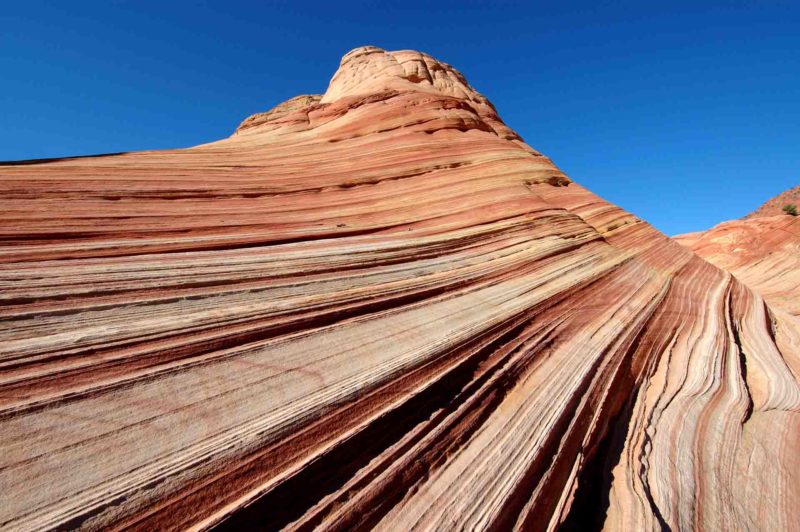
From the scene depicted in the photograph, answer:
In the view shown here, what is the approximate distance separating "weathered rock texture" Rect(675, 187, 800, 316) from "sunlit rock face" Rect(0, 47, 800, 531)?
33.0ft

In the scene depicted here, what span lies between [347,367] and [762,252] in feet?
71.5

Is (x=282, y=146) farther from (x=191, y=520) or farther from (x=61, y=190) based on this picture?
(x=191, y=520)

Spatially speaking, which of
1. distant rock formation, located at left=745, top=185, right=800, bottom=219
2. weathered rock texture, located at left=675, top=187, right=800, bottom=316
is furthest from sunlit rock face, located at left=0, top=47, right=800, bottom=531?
distant rock formation, located at left=745, top=185, right=800, bottom=219

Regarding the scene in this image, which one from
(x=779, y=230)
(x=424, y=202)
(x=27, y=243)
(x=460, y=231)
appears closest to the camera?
(x=27, y=243)

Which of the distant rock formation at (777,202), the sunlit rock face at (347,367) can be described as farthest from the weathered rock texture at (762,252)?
the distant rock formation at (777,202)

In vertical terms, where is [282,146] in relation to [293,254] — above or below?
above

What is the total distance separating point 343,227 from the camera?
521 centimetres

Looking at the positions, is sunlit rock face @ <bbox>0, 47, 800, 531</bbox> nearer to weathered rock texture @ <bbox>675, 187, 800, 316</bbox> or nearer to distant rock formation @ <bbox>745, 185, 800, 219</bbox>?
weathered rock texture @ <bbox>675, 187, 800, 316</bbox>

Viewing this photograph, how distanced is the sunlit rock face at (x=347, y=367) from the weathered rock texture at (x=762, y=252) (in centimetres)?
1007

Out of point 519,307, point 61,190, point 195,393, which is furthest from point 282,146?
point 195,393

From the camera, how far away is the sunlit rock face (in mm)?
2041

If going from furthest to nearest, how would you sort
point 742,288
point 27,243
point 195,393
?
point 742,288
point 27,243
point 195,393

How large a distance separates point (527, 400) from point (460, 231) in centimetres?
283

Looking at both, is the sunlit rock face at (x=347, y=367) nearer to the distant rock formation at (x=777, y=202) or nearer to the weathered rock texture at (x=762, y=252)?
the weathered rock texture at (x=762, y=252)
